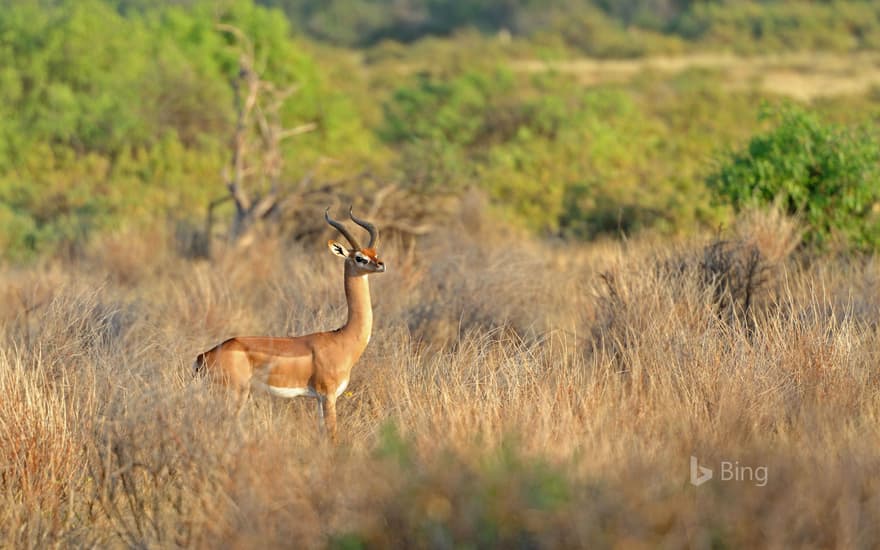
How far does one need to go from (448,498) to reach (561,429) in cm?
102

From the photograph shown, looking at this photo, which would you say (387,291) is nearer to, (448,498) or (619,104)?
(448,498)

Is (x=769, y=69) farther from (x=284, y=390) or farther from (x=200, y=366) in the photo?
(x=200, y=366)

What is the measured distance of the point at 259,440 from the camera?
16.3ft

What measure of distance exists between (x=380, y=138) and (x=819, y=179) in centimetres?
1517

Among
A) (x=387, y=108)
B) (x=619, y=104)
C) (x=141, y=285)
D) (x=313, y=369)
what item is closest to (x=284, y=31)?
(x=387, y=108)

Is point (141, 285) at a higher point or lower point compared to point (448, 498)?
lower

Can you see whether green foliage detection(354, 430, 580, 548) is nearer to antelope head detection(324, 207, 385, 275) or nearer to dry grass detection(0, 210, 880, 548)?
dry grass detection(0, 210, 880, 548)

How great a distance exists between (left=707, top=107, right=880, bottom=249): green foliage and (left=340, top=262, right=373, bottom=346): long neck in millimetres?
6048

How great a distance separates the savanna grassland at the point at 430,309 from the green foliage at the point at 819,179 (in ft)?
0.11

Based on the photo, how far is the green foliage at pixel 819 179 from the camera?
11969 millimetres

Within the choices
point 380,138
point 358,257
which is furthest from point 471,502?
point 380,138

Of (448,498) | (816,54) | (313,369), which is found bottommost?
(816,54)

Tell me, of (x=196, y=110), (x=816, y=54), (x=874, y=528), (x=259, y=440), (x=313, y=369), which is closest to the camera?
(x=874, y=528)

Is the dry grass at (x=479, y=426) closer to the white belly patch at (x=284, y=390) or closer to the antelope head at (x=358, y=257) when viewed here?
the white belly patch at (x=284, y=390)
